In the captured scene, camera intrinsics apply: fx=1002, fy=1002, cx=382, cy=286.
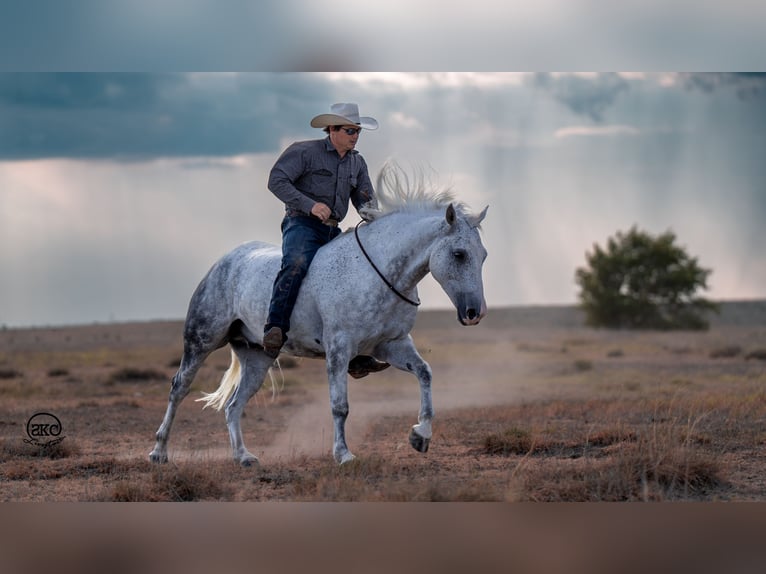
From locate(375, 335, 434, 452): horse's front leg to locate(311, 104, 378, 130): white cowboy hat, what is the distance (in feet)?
7.08

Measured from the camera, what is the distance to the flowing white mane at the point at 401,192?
9.74 metres

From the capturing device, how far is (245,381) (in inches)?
427

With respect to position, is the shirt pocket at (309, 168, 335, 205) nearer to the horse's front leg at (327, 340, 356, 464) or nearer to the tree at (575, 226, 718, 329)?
the horse's front leg at (327, 340, 356, 464)

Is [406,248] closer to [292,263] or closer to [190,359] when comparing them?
[292,263]

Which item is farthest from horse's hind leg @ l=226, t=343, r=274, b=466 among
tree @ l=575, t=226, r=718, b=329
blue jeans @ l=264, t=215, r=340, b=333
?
tree @ l=575, t=226, r=718, b=329

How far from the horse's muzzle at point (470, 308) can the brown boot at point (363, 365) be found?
1.62 m

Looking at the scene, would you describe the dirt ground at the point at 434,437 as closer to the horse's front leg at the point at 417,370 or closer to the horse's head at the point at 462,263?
the horse's front leg at the point at 417,370

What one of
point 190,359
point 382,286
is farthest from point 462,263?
point 190,359

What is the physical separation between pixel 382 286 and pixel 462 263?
0.91m

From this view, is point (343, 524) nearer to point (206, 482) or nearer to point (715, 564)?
point (206, 482)

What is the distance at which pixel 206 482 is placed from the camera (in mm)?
8844

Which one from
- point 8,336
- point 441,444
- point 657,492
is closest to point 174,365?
point 441,444

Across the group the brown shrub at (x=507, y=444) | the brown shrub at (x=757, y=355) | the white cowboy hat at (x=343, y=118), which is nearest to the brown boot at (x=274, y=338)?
the white cowboy hat at (x=343, y=118)

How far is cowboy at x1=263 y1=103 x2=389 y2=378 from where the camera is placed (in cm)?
962
